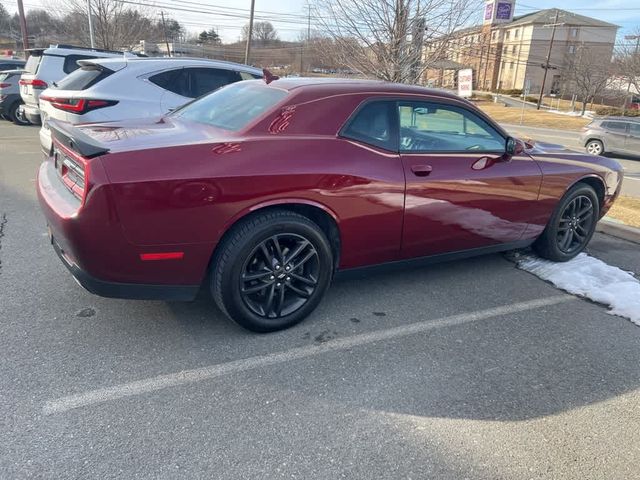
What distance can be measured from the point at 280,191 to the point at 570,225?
3.21 metres

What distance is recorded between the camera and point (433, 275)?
438cm

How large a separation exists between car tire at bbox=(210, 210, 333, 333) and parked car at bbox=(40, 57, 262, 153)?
156 inches

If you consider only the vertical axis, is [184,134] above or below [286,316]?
above

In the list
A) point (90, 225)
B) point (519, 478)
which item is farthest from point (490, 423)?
point (90, 225)

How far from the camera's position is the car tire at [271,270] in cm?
295

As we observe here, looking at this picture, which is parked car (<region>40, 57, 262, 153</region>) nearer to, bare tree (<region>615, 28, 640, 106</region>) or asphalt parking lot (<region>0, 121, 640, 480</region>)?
asphalt parking lot (<region>0, 121, 640, 480</region>)

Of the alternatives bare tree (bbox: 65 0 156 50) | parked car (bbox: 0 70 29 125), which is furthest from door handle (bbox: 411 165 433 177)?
bare tree (bbox: 65 0 156 50)

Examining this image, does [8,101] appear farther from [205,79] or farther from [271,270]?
[271,270]

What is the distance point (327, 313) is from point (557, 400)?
156cm

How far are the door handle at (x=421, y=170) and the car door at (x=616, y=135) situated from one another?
18.5 m

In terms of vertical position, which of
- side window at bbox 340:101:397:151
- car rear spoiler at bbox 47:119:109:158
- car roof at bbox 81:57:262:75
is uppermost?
car roof at bbox 81:57:262:75

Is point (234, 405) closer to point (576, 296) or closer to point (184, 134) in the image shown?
point (184, 134)

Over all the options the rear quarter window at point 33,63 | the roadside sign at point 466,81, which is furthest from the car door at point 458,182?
the rear quarter window at point 33,63

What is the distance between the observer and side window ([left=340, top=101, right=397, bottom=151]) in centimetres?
338
